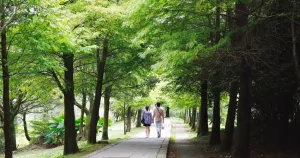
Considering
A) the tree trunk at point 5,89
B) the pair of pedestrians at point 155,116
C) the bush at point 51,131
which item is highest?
the tree trunk at point 5,89

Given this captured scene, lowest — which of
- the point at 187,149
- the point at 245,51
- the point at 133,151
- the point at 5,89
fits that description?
the point at 187,149

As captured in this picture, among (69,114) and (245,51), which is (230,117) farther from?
(69,114)

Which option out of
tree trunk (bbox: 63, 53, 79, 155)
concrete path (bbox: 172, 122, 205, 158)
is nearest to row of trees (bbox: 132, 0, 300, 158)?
concrete path (bbox: 172, 122, 205, 158)

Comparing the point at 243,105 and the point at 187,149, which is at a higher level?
the point at 243,105

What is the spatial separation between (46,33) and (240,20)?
5487mm

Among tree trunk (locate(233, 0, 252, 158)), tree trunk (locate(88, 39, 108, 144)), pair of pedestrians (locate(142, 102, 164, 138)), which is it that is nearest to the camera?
tree trunk (locate(233, 0, 252, 158))

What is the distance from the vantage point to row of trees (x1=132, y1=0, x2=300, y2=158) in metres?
7.92

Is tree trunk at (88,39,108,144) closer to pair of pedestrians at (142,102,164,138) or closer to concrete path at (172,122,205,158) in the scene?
pair of pedestrians at (142,102,164,138)

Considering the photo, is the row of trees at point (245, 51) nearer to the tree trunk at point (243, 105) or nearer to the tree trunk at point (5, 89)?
the tree trunk at point (243, 105)

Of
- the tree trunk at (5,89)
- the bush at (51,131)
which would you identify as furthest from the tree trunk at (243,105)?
the bush at (51,131)

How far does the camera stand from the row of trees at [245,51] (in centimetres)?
792

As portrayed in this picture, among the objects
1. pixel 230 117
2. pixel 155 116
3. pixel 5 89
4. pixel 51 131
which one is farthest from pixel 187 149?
pixel 51 131

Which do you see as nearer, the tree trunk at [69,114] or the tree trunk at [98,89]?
the tree trunk at [69,114]

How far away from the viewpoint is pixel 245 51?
309 inches
